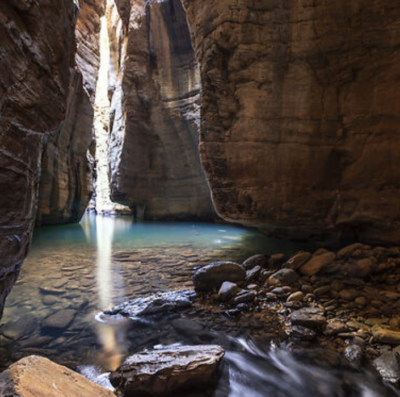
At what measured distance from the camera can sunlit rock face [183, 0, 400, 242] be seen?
15.5 feet

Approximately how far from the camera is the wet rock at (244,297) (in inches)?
141

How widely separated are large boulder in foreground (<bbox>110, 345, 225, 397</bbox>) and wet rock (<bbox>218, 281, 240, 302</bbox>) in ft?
4.68

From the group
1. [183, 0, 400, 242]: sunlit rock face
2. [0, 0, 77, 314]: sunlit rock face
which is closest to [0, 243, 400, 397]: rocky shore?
[183, 0, 400, 242]: sunlit rock face

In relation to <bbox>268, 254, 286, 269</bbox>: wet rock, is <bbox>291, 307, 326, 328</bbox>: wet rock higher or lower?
lower

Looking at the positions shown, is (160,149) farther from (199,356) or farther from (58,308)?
(199,356)

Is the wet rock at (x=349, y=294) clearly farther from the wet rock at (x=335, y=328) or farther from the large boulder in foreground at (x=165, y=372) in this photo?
the large boulder in foreground at (x=165, y=372)

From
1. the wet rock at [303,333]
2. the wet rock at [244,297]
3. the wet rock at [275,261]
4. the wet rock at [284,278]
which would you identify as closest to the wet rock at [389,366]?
the wet rock at [303,333]

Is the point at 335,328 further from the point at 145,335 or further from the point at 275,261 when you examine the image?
the point at 275,261

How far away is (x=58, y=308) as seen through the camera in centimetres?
367

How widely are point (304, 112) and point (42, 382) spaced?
5.57 m

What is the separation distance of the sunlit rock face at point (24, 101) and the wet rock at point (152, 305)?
1.51 metres

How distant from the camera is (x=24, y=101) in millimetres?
2139

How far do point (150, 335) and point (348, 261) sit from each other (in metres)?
3.36

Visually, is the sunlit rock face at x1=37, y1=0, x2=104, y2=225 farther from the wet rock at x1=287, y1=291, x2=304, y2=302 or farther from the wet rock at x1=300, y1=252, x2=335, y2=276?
the wet rock at x1=287, y1=291, x2=304, y2=302
